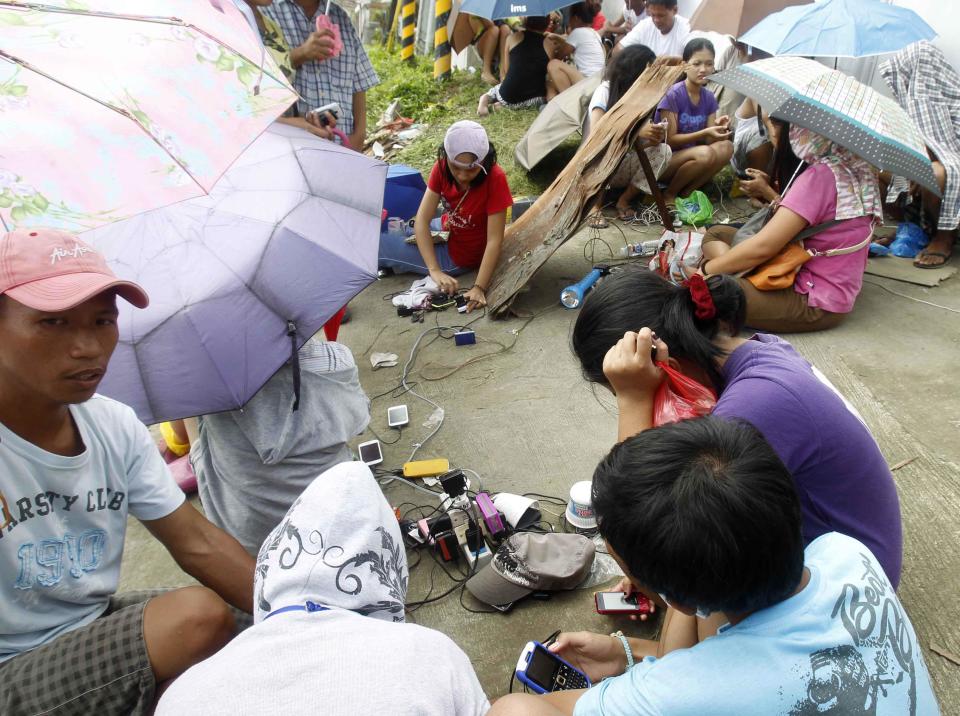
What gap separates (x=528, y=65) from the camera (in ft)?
24.6

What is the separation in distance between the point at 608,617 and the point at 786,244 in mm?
2449

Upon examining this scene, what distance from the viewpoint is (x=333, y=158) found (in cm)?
271

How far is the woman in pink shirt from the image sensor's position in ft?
11.1

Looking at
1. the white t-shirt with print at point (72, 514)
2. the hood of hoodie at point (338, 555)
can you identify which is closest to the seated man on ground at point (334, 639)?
the hood of hoodie at point (338, 555)

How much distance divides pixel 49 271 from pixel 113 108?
54cm

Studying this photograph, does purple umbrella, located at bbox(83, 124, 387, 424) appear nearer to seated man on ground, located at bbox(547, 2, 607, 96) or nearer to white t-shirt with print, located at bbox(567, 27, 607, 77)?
seated man on ground, located at bbox(547, 2, 607, 96)

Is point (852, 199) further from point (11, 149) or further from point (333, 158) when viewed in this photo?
point (11, 149)

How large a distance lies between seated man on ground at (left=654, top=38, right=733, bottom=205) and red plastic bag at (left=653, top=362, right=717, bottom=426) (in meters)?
4.31

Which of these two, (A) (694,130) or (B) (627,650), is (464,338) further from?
(A) (694,130)

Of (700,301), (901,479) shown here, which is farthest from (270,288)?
(901,479)

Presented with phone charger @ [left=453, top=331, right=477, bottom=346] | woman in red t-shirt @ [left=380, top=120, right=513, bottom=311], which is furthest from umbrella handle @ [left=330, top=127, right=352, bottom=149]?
phone charger @ [left=453, top=331, right=477, bottom=346]

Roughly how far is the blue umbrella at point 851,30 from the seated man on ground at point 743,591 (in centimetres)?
449

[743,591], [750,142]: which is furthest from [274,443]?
[750,142]

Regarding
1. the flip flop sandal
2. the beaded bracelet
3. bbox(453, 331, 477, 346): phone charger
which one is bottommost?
bbox(453, 331, 477, 346): phone charger
